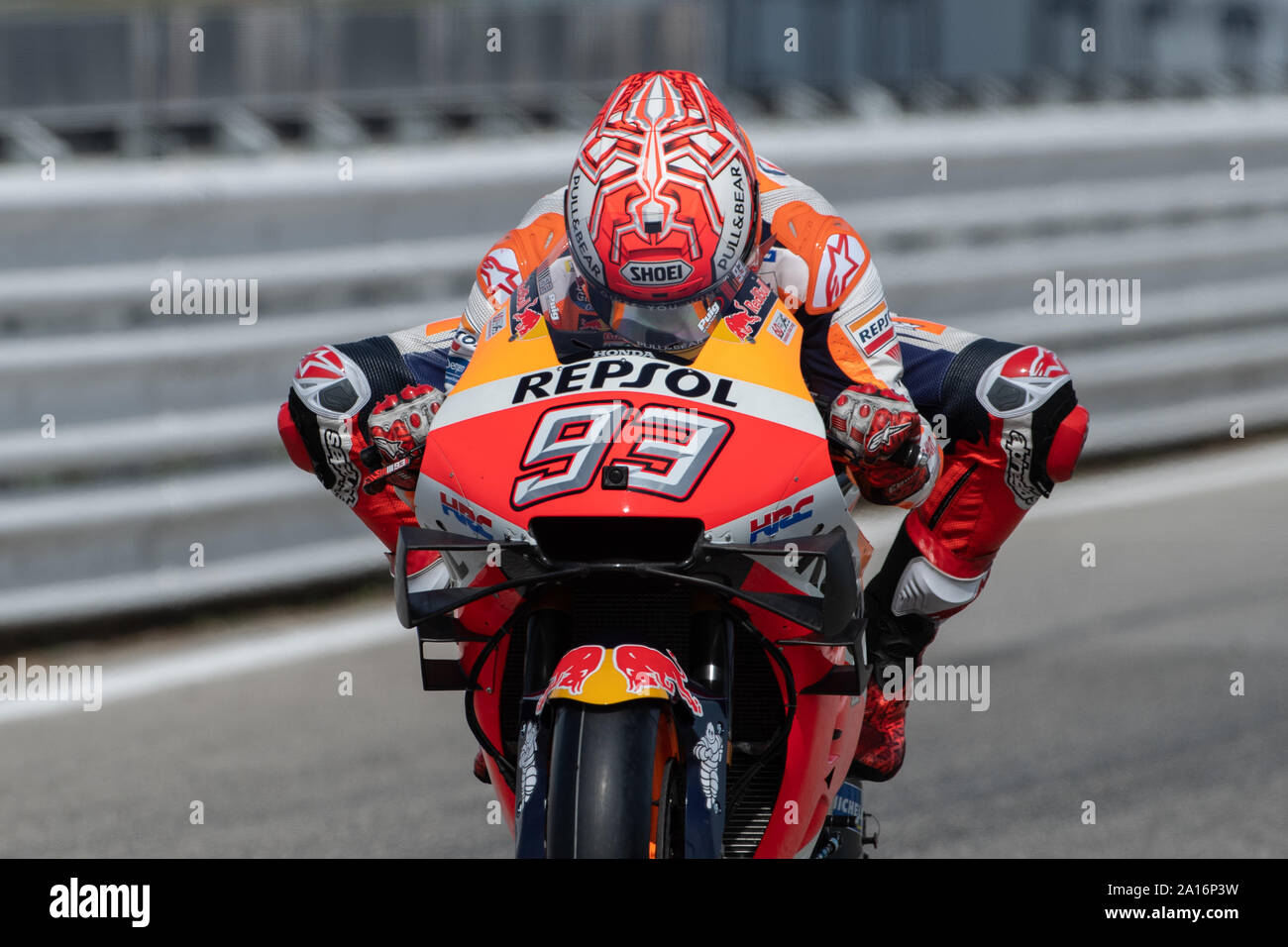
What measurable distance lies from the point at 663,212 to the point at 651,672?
701mm

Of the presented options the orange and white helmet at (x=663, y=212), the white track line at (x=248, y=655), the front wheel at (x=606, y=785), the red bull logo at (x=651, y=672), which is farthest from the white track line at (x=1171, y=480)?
the front wheel at (x=606, y=785)

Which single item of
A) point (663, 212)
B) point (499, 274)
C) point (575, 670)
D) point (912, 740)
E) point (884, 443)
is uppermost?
point (663, 212)

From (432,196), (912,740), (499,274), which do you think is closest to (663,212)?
(499,274)

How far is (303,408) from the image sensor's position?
3.41 meters

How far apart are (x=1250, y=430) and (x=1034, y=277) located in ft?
6.42

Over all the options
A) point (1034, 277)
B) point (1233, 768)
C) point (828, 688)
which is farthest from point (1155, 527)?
point (828, 688)

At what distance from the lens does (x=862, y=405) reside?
307 cm

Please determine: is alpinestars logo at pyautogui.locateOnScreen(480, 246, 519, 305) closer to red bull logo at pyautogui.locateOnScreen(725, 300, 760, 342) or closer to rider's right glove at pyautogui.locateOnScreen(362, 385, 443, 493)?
rider's right glove at pyautogui.locateOnScreen(362, 385, 443, 493)

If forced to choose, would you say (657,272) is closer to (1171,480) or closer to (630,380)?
(630,380)

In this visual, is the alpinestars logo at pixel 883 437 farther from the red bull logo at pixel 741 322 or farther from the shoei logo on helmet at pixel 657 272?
the shoei logo on helmet at pixel 657 272

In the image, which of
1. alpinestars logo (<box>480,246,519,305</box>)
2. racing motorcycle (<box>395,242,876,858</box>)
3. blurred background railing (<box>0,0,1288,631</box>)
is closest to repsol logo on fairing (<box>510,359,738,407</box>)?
racing motorcycle (<box>395,242,876,858</box>)

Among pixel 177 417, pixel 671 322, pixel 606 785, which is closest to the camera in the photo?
pixel 606 785

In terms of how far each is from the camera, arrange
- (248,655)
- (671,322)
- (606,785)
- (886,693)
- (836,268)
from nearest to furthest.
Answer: (606,785) → (671,322) → (836,268) → (886,693) → (248,655)
